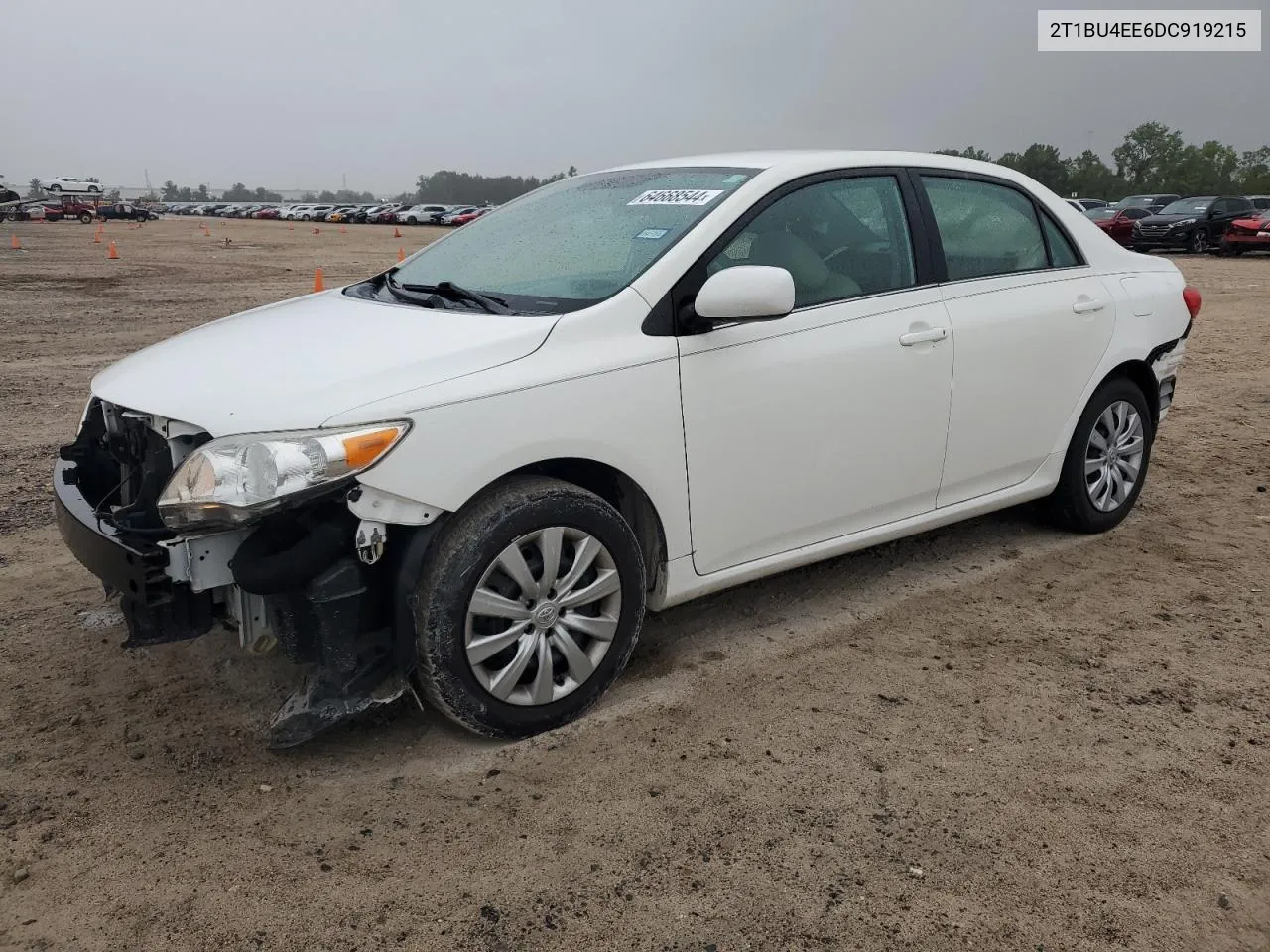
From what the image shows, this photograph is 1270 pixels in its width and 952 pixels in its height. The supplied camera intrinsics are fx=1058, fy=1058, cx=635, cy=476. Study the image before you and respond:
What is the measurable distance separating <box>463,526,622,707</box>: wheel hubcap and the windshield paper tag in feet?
4.23

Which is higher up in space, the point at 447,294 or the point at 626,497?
the point at 447,294

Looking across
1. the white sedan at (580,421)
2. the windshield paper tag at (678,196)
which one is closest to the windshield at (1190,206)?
the white sedan at (580,421)

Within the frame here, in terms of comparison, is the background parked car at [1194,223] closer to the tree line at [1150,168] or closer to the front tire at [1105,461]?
the front tire at [1105,461]

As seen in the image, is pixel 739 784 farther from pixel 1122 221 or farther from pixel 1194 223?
pixel 1122 221

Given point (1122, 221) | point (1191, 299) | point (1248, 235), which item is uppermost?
point (1191, 299)

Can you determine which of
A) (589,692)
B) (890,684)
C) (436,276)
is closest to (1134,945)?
(890,684)

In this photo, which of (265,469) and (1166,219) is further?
(1166,219)

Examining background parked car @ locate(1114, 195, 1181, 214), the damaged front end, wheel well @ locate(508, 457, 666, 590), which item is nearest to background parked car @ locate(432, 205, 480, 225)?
background parked car @ locate(1114, 195, 1181, 214)

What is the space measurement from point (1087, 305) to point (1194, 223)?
81.8ft

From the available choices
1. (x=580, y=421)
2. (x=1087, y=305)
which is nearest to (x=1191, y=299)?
(x=1087, y=305)

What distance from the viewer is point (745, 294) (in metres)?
3.23

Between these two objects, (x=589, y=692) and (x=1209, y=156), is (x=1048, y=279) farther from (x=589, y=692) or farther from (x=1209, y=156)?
(x=1209, y=156)

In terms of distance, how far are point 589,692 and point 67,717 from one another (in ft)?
5.48

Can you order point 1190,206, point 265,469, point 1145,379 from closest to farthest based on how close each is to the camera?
point 265,469
point 1145,379
point 1190,206
